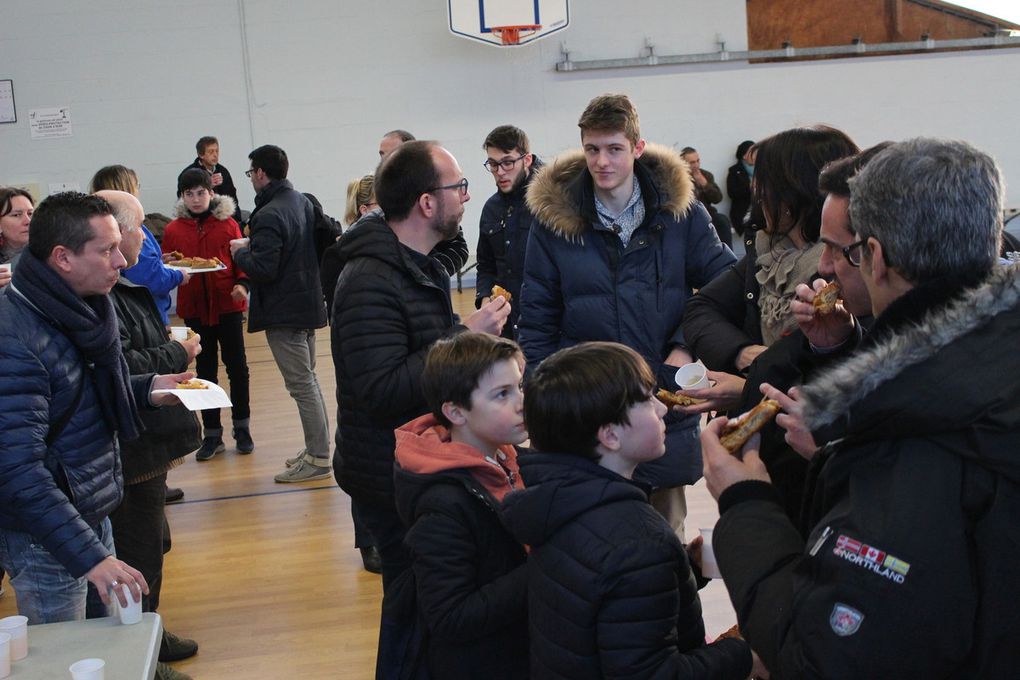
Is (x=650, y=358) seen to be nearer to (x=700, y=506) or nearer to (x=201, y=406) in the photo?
(x=201, y=406)

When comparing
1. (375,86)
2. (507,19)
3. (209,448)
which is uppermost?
(507,19)

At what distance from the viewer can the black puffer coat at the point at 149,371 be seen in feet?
10.1

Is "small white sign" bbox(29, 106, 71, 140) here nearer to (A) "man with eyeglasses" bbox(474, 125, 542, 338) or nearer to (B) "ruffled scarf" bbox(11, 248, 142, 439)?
(A) "man with eyeglasses" bbox(474, 125, 542, 338)

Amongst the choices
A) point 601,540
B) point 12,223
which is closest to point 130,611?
point 601,540

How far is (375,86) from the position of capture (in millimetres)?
10508

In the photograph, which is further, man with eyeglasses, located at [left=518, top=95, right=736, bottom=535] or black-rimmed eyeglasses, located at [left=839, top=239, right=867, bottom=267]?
man with eyeglasses, located at [left=518, top=95, right=736, bottom=535]

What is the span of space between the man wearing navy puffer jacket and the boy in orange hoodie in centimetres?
69

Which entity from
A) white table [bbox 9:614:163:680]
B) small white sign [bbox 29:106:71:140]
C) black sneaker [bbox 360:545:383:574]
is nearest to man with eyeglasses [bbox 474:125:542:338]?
black sneaker [bbox 360:545:383:574]

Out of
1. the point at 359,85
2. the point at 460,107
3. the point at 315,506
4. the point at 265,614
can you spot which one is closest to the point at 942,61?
the point at 460,107

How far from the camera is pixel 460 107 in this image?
1060 cm

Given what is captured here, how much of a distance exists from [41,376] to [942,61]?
1094 centimetres

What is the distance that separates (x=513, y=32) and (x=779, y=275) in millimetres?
8697

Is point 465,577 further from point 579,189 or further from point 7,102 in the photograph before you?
point 7,102

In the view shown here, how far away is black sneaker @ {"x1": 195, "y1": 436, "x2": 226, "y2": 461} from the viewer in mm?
5766
